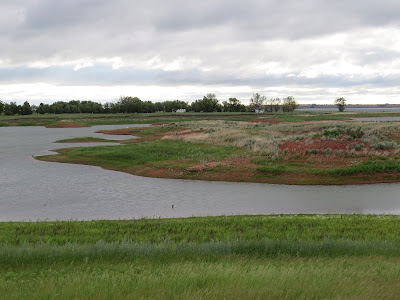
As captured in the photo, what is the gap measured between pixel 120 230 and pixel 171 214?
21.8 feet

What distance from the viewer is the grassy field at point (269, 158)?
3375 cm

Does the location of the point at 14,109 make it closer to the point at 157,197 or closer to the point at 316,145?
the point at 316,145

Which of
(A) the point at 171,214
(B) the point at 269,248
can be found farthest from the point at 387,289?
(A) the point at 171,214

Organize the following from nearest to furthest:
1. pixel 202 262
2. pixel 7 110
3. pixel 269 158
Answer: pixel 202 262 < pixel 269 158 < pixel 7 110

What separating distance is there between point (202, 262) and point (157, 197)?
19.1m

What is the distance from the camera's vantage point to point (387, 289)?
5.64 meters

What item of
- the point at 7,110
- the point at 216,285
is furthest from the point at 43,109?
the point at 216,285

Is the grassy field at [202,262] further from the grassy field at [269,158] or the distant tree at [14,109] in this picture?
the distant tree at [14,109]

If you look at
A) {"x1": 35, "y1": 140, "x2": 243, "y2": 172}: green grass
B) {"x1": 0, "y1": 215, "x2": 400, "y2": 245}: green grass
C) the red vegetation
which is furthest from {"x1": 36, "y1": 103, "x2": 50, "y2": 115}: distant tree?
{"x1": 0, "y1": 215, "x2": 400, "y2": 245}: green grass

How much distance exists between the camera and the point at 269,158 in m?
39.8

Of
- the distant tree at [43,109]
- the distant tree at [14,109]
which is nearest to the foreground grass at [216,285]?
the distant tree at [14,109]

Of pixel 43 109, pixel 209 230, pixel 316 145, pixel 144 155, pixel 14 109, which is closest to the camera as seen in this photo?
pixel 209 230

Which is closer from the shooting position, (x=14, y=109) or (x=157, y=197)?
(x=157, y=197)

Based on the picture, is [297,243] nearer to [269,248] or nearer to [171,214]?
[269,248]
